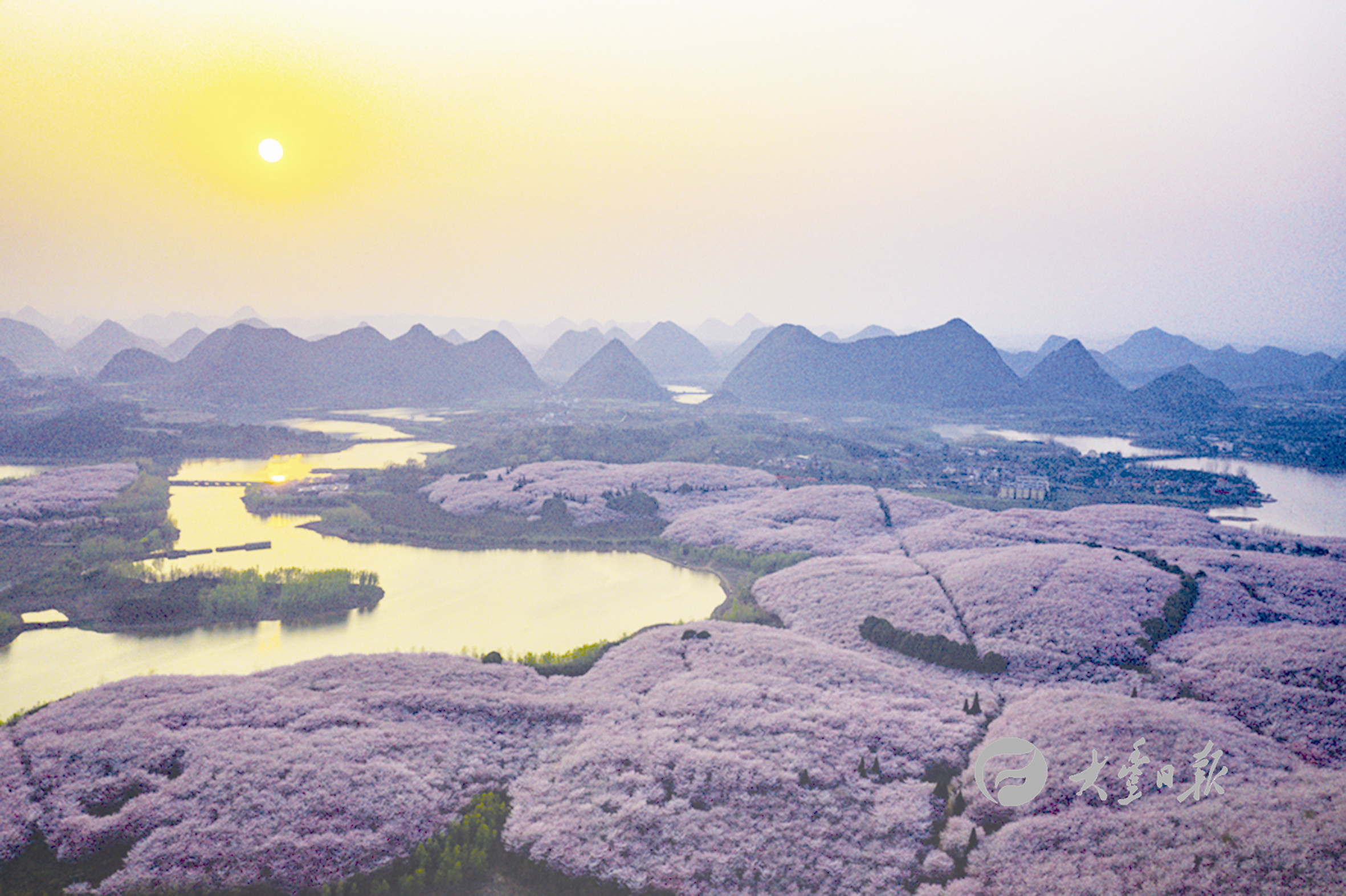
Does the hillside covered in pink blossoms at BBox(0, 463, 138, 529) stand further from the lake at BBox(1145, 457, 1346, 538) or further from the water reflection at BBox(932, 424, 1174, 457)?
the water reflection at BBox(932, 424, 1174, 457)

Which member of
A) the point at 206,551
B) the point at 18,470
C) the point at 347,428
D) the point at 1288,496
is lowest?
the point at 206,551

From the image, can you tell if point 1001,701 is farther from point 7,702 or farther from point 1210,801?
point 7,702

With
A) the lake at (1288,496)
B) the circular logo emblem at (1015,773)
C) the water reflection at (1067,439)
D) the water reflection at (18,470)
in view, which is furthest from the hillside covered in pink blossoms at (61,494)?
the water reflection at (1067,439)

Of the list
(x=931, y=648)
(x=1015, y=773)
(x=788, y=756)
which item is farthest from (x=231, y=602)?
(x=1015, y=773)

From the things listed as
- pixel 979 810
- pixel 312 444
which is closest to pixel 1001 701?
pixel 979 810

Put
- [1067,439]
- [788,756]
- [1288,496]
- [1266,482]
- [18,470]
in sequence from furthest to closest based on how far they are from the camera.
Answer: [1067,439] → [1266,482] → [18,470] → [1288,496] → [788,756]

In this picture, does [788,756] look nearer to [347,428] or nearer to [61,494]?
[61,494]

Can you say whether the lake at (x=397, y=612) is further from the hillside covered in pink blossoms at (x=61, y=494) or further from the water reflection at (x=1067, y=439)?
the water reflection at (x=1067, y=439)
